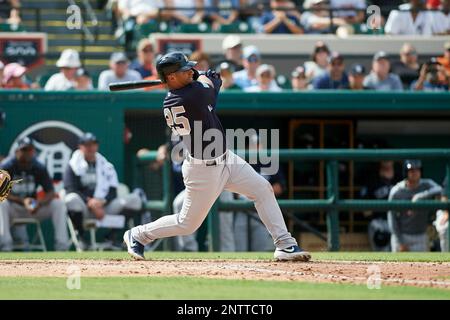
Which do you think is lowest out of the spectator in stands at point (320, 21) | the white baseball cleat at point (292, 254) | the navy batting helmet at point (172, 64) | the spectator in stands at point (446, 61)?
the white baseball cleat at point (292, 254)

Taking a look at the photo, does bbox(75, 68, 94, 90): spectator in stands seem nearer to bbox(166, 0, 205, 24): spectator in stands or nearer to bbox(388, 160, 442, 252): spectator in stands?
bbox(166, 0, 205, 24): spectator in stands

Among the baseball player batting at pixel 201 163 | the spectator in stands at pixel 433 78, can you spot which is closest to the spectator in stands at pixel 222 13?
the spectator in stands at pixel 433 78

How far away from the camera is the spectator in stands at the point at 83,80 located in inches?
523

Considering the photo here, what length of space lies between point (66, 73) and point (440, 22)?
20.3 ft

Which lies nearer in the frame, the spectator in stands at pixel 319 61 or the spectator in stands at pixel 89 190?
the spectator in stands at pixel 89 190

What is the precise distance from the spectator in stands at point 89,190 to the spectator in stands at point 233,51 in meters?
2.40

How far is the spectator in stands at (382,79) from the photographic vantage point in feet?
46.6

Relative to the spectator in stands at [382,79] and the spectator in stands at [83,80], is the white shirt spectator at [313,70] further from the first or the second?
the spectator in stands at [83,80]

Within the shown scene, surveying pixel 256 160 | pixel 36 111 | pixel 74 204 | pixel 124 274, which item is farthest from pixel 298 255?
pixel 36 111

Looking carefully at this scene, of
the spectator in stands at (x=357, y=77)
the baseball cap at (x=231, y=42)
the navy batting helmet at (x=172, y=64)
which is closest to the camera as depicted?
the navy batting helmet at (x=172, y=64)

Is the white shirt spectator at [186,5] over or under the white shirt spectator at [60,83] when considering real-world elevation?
over

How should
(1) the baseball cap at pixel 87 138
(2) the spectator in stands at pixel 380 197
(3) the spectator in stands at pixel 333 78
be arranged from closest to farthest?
(1) the baseball cap at pixel 87 138 → (2) the spectator in stands at pixel 380 197 → (3) the spectator in stands at pixel 333 78

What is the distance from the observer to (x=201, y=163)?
835 cm

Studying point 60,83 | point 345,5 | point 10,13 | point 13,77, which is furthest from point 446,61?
point 10,13
